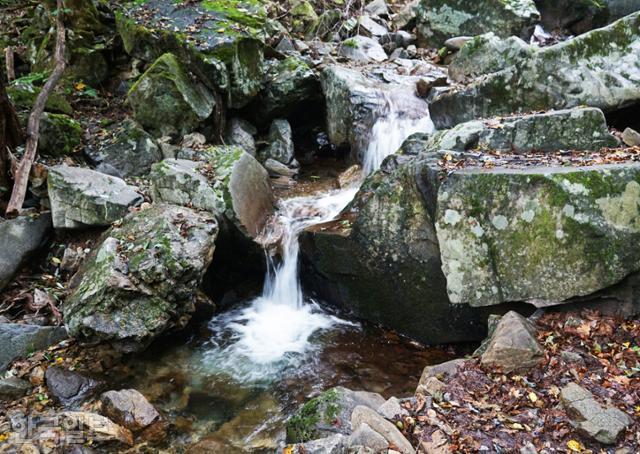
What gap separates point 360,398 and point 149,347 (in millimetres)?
3263

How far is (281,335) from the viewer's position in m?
6.70

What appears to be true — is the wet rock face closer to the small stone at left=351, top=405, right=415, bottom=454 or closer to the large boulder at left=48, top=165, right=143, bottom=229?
the small stone at left=351, top=405, right=415, bottom=454

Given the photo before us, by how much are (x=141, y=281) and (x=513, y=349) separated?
4363mm

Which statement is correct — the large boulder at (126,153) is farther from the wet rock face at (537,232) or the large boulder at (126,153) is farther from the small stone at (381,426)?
the small stone at (381,426)

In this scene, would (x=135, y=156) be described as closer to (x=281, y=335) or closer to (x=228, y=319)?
(x=228, y=319)

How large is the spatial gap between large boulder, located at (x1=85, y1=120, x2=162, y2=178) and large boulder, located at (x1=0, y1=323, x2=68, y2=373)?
3327 millimetres

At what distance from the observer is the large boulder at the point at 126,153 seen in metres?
8.45

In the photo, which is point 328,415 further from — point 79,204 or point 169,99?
point 169,99

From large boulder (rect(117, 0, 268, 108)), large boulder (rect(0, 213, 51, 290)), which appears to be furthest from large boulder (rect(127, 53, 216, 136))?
large boulder (rect(0, 213, 51, 290))

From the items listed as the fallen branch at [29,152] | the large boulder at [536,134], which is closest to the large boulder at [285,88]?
the fallen branch at [29,152]

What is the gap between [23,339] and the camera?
580cm

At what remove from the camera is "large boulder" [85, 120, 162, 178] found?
27.7 feet

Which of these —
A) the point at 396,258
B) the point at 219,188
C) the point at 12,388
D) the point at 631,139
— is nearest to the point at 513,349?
the point at 396,258

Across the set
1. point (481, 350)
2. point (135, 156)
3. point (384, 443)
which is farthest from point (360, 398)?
point (135, 156)
